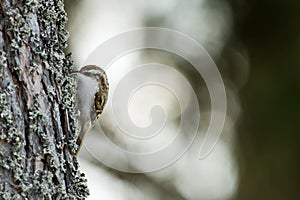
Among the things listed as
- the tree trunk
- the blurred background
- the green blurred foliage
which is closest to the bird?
the tree trunk

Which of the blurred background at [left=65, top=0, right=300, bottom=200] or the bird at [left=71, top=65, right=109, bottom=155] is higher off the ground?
the bird at [left=71, top=65, right=109, bottom=155]

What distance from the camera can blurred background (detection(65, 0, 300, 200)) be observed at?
2910 millimetres

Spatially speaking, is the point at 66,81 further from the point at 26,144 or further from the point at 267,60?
the point at 267,60

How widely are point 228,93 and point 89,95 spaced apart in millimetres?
1535

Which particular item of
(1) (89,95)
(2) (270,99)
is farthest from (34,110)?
(2) (270,99)

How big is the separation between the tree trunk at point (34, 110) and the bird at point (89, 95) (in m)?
0.28

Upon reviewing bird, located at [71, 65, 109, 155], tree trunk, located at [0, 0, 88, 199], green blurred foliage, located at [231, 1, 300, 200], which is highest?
tree trunk, located at [0, 0, 88, 199]

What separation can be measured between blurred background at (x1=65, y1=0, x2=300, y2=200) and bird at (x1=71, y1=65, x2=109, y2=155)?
120 cm

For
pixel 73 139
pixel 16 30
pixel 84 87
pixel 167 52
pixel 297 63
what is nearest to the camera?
pixel 16 30

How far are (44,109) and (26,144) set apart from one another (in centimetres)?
7

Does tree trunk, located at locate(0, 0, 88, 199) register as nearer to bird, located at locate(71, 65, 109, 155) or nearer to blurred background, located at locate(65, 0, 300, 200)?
bird, located at locate(71, 65, 109, 155)

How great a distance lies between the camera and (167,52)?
306cm

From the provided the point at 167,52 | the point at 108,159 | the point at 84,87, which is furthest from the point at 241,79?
the point at 84,87

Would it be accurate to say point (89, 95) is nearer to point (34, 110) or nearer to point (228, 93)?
point (34, 110)
